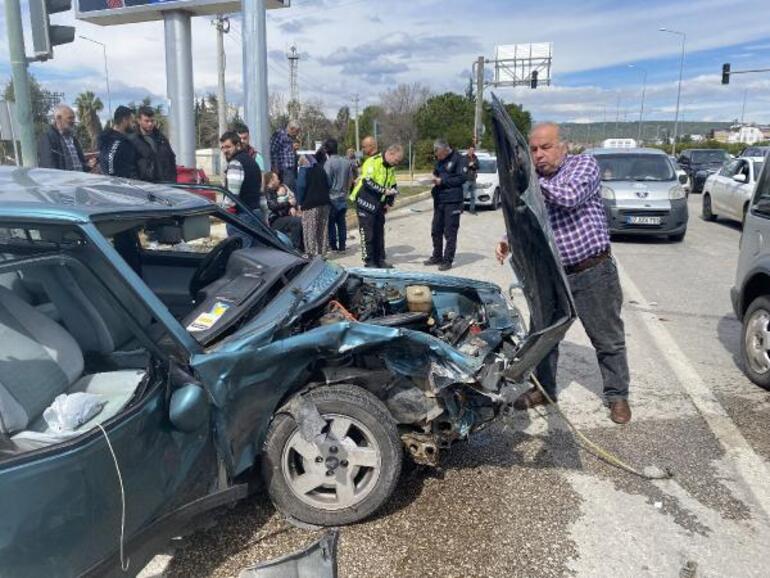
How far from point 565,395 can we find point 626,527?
1619 mm

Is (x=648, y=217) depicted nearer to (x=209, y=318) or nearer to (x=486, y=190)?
(x=486, y=190)

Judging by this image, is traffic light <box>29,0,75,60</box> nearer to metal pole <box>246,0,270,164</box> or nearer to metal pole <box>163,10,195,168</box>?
metal pole <box>246,0,270,164</box>

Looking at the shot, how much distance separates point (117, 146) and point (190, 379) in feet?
18.7

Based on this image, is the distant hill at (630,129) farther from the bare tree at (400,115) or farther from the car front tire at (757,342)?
the car front tire at (757,342)

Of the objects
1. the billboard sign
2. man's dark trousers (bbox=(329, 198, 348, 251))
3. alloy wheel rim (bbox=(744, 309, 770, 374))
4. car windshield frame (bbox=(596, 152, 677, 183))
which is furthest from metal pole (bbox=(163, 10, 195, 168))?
alloy wheel rim (bbox=(744, 309, 770, 374))

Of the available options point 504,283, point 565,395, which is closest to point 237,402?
point 565,395

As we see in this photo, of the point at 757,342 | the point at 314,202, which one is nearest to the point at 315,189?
the point at 314,202

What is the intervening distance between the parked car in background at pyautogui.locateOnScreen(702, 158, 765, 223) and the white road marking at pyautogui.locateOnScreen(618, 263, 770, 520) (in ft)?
24.5

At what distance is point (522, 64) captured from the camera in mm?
42156

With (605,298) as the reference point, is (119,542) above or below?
below

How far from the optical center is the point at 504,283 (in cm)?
793

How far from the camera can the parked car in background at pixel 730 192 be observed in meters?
12.2

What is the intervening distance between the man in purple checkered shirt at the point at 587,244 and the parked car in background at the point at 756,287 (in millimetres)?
1233

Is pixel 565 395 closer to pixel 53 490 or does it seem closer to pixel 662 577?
pixel 662 577
